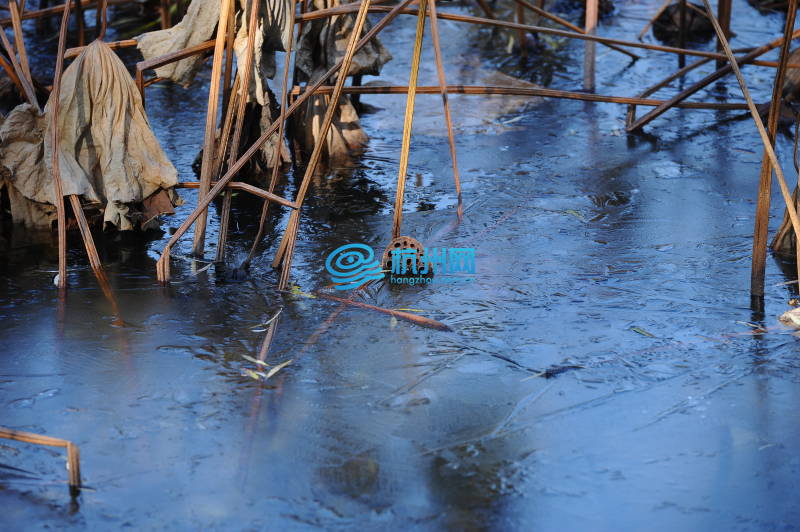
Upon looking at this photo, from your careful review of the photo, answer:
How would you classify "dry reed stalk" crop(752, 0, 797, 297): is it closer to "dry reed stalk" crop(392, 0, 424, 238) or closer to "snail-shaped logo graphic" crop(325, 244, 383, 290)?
"dry reed stalk" crop(392, 0, 424, 238)

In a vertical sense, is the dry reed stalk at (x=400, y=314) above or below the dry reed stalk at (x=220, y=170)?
below

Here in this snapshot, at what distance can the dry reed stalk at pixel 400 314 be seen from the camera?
3760mm

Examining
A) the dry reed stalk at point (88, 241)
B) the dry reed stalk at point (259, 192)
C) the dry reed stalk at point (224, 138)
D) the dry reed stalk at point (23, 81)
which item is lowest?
the dry reed stalk at point (88, 241)

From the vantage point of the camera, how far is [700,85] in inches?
240

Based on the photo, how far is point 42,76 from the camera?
7.40 m

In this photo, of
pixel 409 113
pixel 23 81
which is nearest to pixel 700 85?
pixel 409 113

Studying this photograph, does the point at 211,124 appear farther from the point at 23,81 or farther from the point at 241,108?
the point at 23,81

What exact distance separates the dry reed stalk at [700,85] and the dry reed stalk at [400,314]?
2733 mm

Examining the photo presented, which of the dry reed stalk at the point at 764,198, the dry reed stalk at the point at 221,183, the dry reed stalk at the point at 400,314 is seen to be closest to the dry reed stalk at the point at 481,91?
the dry reed stalk at the point at 221,183

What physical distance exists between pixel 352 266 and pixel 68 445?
2.01 meters

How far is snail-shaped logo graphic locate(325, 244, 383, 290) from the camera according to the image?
4.27 m

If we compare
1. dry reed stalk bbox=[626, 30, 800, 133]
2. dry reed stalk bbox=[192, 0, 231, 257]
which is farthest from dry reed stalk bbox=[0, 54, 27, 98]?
dry reed stalk bbox=[626, 30, 800, 133]

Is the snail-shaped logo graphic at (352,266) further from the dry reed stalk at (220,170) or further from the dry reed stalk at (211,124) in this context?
the dry reed stalk at (211,124)

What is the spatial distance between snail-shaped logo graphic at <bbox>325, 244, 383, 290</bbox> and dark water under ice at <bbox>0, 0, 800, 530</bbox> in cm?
7
